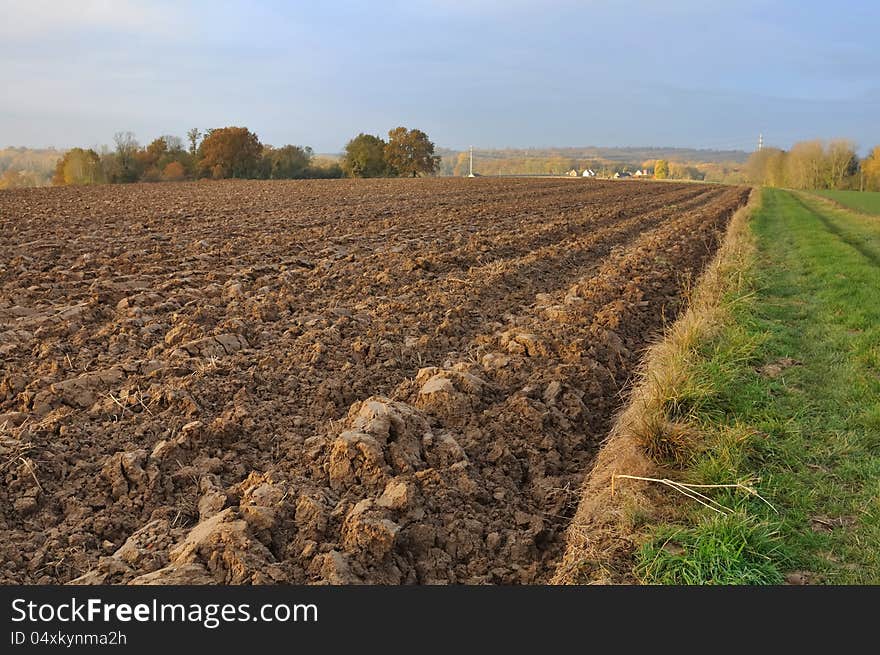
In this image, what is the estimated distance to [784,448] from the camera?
185 inches

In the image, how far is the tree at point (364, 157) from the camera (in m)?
68.4

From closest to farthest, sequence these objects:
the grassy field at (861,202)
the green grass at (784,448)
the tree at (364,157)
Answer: the green grass at (784,448) → the grassy field at (861,202) → the tree at (364,157)

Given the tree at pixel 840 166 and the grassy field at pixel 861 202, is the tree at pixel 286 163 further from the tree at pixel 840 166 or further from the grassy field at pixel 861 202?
the tree at pixel 840 166

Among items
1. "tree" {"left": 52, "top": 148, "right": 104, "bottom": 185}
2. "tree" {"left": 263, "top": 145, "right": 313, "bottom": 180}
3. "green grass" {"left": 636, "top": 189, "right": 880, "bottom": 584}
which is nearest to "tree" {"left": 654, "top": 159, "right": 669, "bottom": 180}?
"tree" {"left": 263, "top": 145, "right": 313, "bottom": 180}

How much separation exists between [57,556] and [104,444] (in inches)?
44.2

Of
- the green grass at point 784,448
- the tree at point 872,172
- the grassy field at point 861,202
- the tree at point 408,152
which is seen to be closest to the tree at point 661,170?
the tree at point 872,172

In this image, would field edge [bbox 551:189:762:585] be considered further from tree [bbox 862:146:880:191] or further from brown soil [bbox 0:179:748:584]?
tree [bbox 862:146:880:191]

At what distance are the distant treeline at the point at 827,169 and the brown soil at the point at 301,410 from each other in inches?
3815

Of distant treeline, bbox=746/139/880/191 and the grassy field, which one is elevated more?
distant treeline, bbox=746/139/880/191

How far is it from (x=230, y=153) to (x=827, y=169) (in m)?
82.3

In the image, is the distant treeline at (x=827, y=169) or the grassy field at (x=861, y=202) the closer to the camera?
the grassy field at (x=861, y=202)

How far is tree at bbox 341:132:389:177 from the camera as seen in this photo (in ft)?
225

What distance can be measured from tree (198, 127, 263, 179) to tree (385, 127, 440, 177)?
16880 mm

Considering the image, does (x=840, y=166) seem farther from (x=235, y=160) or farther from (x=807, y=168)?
(x=235, y=160)
